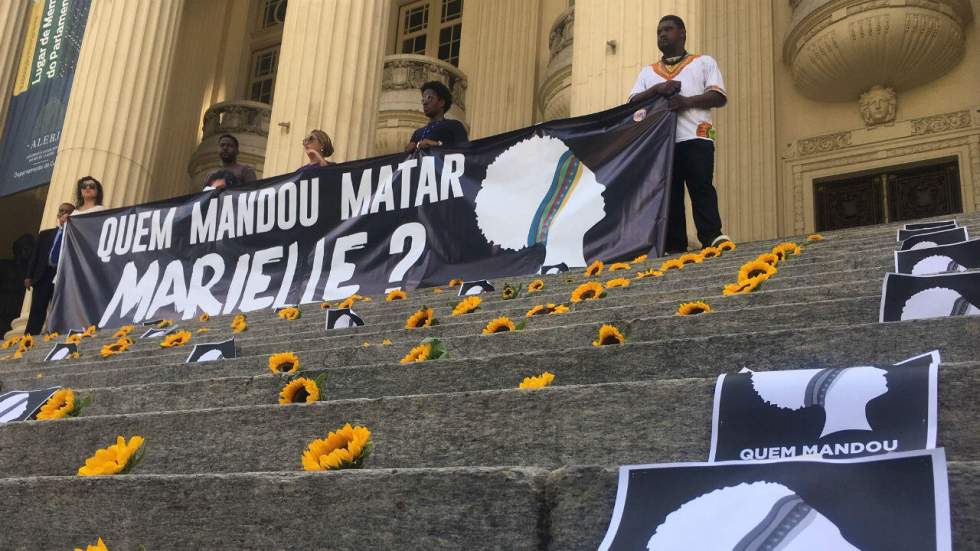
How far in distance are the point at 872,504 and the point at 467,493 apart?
0.81m

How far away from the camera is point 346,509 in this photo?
2.05 m

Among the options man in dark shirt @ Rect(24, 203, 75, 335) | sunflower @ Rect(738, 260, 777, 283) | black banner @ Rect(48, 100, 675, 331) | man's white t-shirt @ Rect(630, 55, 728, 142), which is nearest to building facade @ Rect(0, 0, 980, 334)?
man in dark shirt @ Rect(24, 203, 75, 335)

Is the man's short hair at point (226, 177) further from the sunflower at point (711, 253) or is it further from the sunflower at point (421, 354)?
the sunflower at point (421, 354)

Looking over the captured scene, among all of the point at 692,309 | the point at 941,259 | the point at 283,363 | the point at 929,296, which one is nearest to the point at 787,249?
the point at 941,259

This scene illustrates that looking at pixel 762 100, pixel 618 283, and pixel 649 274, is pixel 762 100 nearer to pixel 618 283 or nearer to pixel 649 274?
pixel 649 274

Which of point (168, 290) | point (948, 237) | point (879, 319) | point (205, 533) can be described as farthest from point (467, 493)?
point (168, 290)

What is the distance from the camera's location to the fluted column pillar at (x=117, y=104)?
41.4 feet

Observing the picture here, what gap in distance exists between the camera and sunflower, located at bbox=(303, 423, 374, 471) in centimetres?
230

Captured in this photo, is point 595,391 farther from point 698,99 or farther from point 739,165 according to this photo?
point 739,165

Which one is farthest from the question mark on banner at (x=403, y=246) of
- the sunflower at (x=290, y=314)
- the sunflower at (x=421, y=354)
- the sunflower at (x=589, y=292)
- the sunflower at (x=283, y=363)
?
the sunflower at (x=421, y=354)

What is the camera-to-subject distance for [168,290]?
912 cm

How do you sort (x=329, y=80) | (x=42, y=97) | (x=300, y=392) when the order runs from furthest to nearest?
(x=42, y=97)
(x=329, y=80)
(x=300, y=392)

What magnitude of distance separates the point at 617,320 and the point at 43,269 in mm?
8440

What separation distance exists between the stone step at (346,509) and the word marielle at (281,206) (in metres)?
5.21
